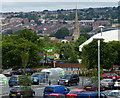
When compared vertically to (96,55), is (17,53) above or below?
above

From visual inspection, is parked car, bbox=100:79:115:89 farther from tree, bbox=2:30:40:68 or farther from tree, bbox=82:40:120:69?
tree, bbox=2:30:40:68

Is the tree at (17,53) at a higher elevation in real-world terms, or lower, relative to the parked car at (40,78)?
higher

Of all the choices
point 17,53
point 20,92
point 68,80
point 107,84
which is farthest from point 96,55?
point 20,92

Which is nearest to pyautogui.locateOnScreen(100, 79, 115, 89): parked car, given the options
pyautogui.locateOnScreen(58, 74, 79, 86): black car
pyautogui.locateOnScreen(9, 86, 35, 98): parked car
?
pyautogui.locateOnScreen(58, 74, 79, 86): black car

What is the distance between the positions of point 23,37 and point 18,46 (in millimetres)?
8572

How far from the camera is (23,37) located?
58562mm

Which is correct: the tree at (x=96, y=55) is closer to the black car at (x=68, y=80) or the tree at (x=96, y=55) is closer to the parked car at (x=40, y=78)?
the parked car at (x=40, y=78)

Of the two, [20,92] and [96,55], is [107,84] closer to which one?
[20,92]

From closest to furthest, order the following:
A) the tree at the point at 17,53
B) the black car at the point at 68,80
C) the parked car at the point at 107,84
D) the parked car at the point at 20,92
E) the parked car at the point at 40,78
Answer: the parked car at the point at 20,92
the parked car at the point at 107,84
the black car at the point at 68,80
the parked car at the point at 40,78
the tree at the point at 17,53

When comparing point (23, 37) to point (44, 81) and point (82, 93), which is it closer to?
point (44, 81)

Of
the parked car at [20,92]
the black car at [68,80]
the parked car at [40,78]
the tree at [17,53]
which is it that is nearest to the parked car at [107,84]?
the black car at [68,80]

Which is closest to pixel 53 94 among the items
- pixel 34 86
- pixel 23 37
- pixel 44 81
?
pixel 34 86

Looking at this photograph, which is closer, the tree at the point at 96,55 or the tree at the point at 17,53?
the tree at the point at 96,55

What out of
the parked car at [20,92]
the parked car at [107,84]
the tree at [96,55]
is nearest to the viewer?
the parked car at [20,92]
